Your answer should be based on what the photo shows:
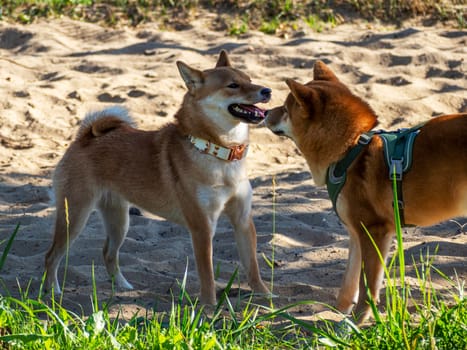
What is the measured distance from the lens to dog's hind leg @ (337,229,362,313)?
482cm

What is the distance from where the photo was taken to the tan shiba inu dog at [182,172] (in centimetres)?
526

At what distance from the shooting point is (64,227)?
555cm

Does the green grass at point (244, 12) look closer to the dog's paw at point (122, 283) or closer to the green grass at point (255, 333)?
the dog's paw at point (122, 283)

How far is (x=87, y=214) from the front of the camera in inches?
220

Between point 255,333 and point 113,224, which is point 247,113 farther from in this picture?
point 255,333

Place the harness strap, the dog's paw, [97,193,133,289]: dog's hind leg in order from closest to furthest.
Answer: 1. the harness strap
2. the dog's paw
3. [97,193,133,289]: dog's hind leg

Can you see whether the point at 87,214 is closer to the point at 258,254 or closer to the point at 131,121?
the point at 131,121

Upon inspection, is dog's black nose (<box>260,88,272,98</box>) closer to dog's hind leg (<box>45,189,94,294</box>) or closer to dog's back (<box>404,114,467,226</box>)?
dog's back (<box>404,114,467,226</box>)

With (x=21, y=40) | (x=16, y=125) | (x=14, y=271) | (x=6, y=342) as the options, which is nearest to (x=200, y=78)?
(x=14, y=271)

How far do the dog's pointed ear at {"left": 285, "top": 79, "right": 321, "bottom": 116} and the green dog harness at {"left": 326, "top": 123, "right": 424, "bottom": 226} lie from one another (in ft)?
1.05

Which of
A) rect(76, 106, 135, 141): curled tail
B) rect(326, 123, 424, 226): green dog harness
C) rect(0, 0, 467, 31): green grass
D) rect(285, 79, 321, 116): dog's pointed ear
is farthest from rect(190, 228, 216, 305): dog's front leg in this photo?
rect(0, 0, 467, 31): green grass

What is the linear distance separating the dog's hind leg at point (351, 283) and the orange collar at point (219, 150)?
0.90m

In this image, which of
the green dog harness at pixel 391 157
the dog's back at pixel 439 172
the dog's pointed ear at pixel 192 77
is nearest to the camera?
the dog's back at pixel 439 172

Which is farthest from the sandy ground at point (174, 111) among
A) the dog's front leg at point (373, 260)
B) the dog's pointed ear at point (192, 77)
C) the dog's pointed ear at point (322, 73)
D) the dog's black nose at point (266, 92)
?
the dog's pointed ear at point (192, 77)
